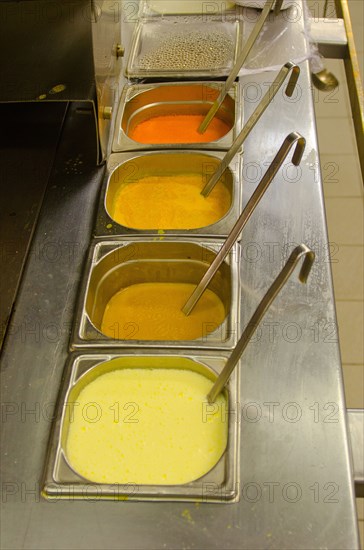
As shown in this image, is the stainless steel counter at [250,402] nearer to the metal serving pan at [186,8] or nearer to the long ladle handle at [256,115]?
the long ladle handle at [256,115]

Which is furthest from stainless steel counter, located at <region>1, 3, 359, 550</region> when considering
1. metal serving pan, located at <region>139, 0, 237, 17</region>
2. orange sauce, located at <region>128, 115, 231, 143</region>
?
metal serving pan, located at <region>139, 0, 237, 17</region>

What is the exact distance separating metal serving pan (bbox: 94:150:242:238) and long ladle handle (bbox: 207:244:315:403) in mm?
455

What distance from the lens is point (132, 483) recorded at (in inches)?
37.9

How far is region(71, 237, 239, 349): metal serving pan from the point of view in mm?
1159

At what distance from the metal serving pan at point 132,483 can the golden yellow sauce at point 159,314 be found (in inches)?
3.7

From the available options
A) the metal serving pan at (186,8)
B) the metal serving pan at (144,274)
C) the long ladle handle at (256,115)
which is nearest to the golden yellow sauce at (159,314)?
the metal serving pan at (144,274)

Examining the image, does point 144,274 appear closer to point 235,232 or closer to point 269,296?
point 235,232

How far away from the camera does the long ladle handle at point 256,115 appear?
1.33m

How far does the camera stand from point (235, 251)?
1.29m

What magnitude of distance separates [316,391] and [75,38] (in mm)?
978

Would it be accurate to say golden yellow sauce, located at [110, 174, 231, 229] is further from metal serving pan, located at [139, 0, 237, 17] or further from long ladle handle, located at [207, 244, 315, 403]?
metal serving pan, located at [139, 0, 237, 17]

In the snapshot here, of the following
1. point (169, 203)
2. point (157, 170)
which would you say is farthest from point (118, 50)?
point (169, 203)

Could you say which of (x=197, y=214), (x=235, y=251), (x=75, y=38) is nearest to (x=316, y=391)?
(x=235, y=251)

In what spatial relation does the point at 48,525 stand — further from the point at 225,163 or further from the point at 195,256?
the point at 225,163
